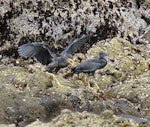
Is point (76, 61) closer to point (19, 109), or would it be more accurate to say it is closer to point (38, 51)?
point (38, 51)

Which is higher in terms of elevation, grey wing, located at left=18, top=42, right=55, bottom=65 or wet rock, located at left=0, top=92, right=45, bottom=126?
grey wing, located at left=18, top=42, right=55, bottom=65

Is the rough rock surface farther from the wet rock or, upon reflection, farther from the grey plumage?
the grey plumage

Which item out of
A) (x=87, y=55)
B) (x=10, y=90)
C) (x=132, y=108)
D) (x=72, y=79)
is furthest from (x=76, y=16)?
(x=10, y=90)

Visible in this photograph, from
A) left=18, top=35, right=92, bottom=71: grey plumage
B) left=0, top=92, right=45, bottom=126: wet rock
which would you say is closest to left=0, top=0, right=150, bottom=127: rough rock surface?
left=0, top=92, right=45, bottom=126: wet rock

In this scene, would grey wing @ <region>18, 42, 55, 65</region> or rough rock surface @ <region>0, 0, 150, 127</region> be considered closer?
rough rock surface @ <region>0, 0, 150, 127</region>

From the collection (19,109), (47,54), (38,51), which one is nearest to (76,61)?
(47,54)

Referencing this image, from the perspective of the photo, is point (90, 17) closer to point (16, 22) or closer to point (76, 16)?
point (76, 16)
